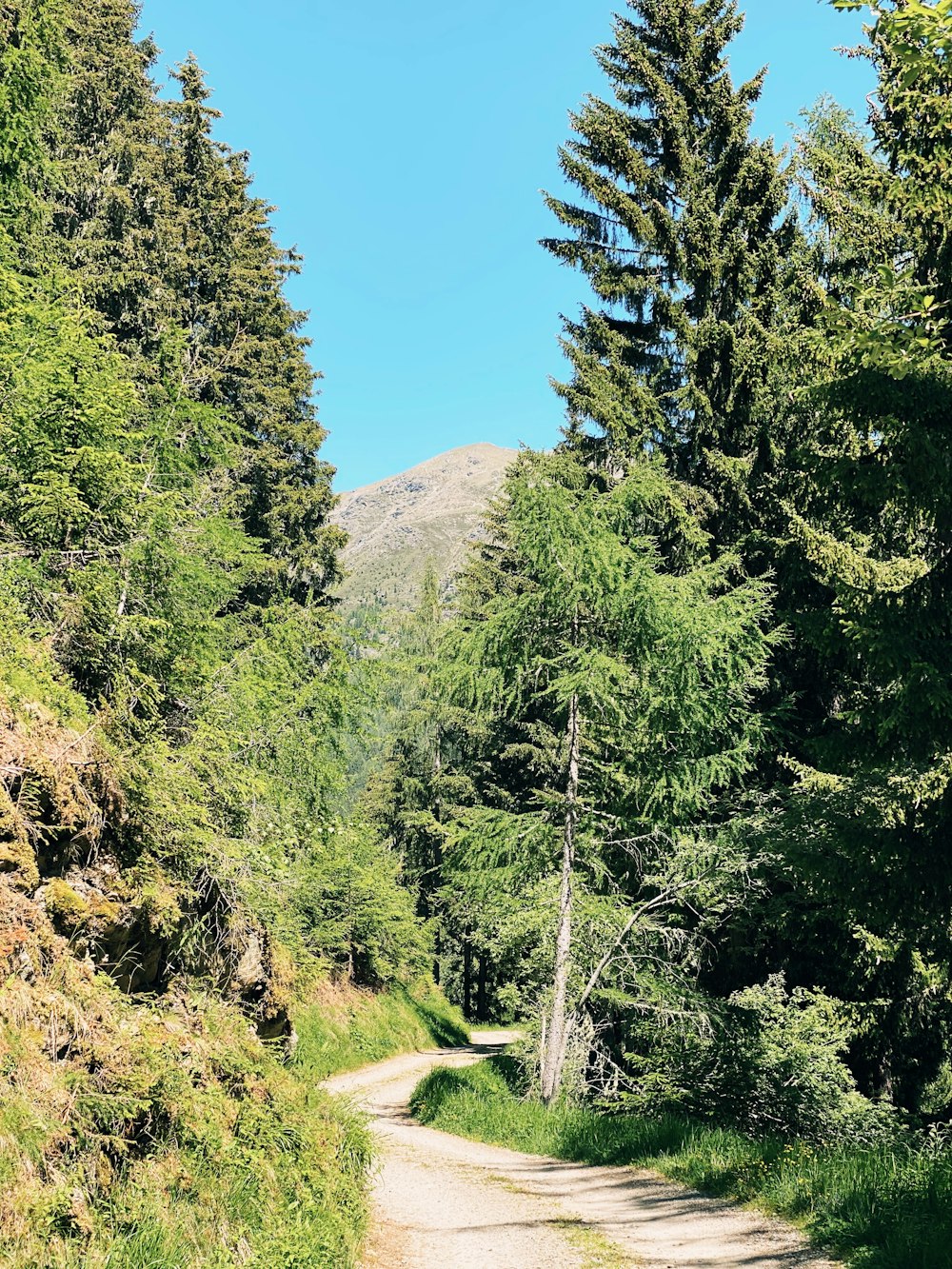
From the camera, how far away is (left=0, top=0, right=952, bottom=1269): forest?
497cm

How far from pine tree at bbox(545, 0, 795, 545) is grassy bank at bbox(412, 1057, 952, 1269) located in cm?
1024

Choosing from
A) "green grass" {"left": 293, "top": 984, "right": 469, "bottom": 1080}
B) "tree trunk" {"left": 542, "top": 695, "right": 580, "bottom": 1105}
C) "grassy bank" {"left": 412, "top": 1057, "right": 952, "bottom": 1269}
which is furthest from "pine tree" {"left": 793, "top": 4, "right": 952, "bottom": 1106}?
"green grass" {"left": 293, "top": 984, "right": 469, "bottom": 1080}

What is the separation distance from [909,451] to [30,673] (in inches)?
271

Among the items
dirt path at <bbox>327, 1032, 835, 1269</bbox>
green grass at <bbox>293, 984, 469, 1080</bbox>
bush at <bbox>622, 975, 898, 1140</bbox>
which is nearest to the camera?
dirt path at <bbox>327, 1032, 835, 1269</bbox>

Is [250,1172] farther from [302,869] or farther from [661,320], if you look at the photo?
[661,320]

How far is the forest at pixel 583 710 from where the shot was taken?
4.97 m

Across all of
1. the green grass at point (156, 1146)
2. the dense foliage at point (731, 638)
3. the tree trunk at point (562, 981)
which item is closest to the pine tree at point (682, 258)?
the dense foliage at point (731, 638)

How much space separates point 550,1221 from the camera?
22.1ft

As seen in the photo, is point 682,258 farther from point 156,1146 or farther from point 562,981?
point 156,1146

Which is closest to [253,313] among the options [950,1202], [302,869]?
[302,869]

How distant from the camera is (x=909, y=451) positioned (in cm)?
A: 661

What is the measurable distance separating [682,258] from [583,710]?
9.50 meters

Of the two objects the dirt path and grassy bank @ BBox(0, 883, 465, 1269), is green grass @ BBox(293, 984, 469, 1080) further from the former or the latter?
grassy bank @ BBox(0, 883, 465, 1269)

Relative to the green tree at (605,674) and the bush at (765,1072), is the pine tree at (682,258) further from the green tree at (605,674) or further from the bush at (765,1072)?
the bush at (765,1072)
